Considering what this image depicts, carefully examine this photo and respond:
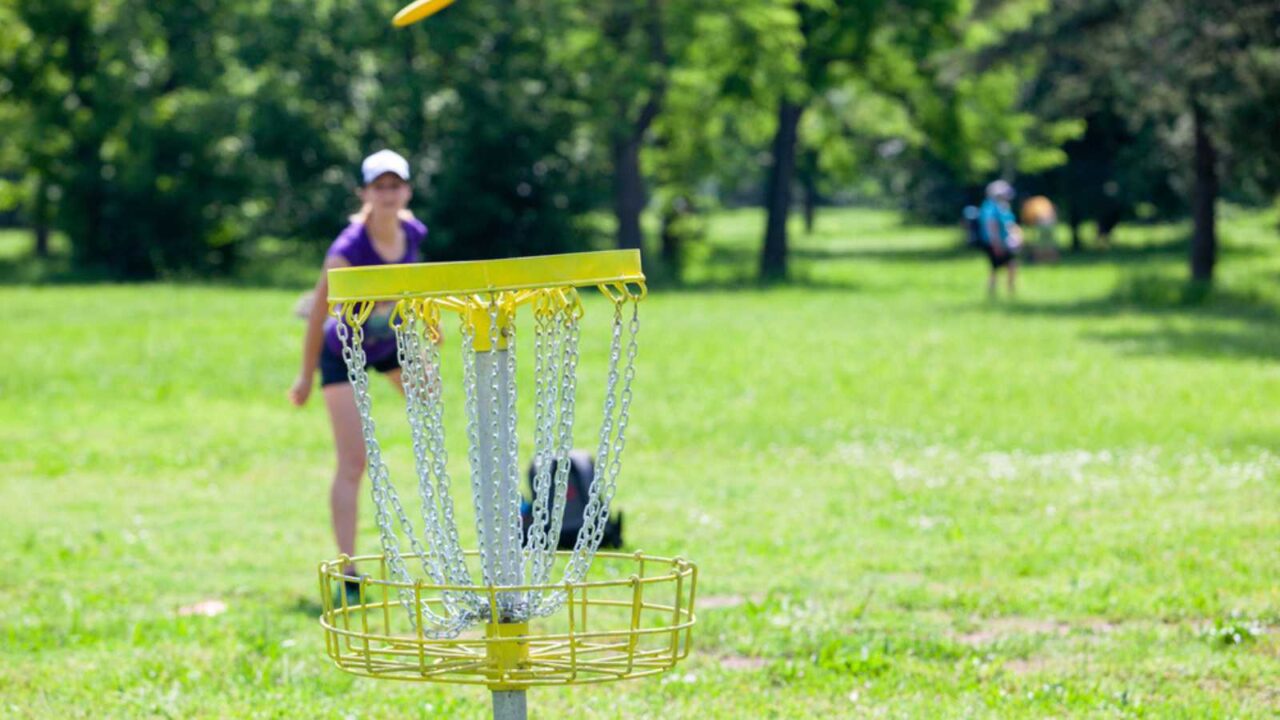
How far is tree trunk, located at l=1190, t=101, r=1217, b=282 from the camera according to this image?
28.1m

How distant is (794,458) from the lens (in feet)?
40.2

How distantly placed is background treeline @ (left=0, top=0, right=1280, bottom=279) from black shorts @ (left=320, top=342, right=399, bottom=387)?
25371mm

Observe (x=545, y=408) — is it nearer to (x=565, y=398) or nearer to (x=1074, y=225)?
(x=565, y=398)

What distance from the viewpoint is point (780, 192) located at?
36.8 m

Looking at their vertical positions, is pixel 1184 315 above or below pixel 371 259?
below

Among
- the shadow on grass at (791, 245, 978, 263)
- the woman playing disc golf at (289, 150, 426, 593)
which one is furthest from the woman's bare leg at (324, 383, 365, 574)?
the shadow on grass at (791, 245, 978, 263)

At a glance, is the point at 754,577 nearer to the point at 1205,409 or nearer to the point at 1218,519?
the point at 1218,519

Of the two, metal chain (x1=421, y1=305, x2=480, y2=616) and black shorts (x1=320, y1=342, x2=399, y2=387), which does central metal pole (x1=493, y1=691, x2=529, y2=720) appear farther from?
black shorts (x1=320, y1=342, x2=399, y2=387)

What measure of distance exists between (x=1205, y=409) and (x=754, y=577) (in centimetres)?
780

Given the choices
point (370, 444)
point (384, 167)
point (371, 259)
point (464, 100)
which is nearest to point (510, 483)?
point (370, 444)

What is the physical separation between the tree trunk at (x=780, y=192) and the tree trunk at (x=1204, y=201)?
9744mm

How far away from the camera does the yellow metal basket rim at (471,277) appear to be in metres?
3.43

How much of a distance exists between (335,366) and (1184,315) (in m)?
19.9

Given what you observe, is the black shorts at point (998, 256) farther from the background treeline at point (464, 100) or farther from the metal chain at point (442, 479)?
the metal chain at point (442, 479)
